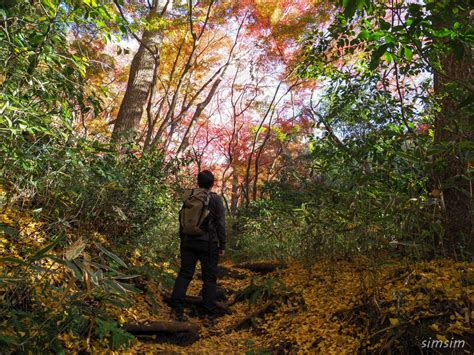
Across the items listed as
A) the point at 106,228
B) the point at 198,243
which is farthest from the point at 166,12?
the point at 198,243

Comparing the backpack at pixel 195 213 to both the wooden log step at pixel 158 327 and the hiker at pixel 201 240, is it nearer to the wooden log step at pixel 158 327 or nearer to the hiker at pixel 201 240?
the hiker at pixel 201 240

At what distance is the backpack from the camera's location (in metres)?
4.12

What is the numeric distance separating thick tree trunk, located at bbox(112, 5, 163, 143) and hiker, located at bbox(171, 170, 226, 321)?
2989mm

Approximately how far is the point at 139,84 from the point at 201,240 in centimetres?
436

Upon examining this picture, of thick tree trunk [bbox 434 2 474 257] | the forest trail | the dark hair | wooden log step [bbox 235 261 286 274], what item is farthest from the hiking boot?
thick tree trunk [bbox 434 2 474 257]

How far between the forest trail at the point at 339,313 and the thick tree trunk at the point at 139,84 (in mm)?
3684

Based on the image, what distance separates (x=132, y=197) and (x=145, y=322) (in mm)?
2263

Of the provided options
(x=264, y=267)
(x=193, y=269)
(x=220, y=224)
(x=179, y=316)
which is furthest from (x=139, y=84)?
(x=179, y=316)

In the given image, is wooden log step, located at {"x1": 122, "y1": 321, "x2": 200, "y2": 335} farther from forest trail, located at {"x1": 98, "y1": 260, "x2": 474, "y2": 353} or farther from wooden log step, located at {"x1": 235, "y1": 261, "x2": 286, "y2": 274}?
wooden log step, located at {"x1": 235, "y1": 261, "x2": 286, "y2": 274}

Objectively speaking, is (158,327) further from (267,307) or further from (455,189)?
(455,189)

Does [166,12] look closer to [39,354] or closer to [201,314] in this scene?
[201,314]

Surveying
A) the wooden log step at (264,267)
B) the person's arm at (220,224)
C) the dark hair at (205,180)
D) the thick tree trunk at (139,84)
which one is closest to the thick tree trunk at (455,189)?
the person's arm at (220,224)

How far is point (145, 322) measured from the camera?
11.8 ft

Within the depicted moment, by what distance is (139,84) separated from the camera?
7.02 m
